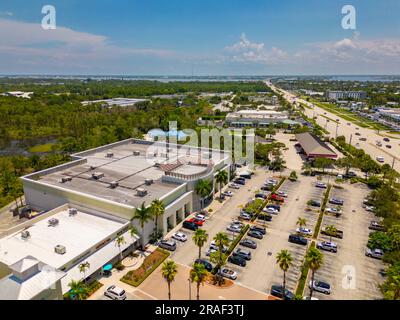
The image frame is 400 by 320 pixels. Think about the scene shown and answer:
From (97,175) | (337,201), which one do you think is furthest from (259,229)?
(97,175)

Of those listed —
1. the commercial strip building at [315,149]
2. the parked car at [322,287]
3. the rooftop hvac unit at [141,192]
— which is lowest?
the parked car at [322,287]

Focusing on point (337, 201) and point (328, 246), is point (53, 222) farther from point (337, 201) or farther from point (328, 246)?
point (337, 201)

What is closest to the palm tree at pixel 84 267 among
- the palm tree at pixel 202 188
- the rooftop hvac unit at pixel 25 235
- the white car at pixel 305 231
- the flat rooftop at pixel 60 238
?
the flat rooftop at pixel 60 238

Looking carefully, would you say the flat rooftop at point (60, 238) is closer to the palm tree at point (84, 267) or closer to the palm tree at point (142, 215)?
the palm tree at point (84, 267)

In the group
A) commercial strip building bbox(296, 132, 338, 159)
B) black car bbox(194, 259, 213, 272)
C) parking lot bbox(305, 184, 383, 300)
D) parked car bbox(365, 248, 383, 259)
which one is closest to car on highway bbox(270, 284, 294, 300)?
parking lot bbox(305, 184, 383, 300)

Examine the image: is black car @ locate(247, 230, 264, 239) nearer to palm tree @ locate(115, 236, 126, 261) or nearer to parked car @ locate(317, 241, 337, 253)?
parked car @ locate(317, 241, 337, 253)

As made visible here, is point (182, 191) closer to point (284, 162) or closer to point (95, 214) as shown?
point (95, 214)
